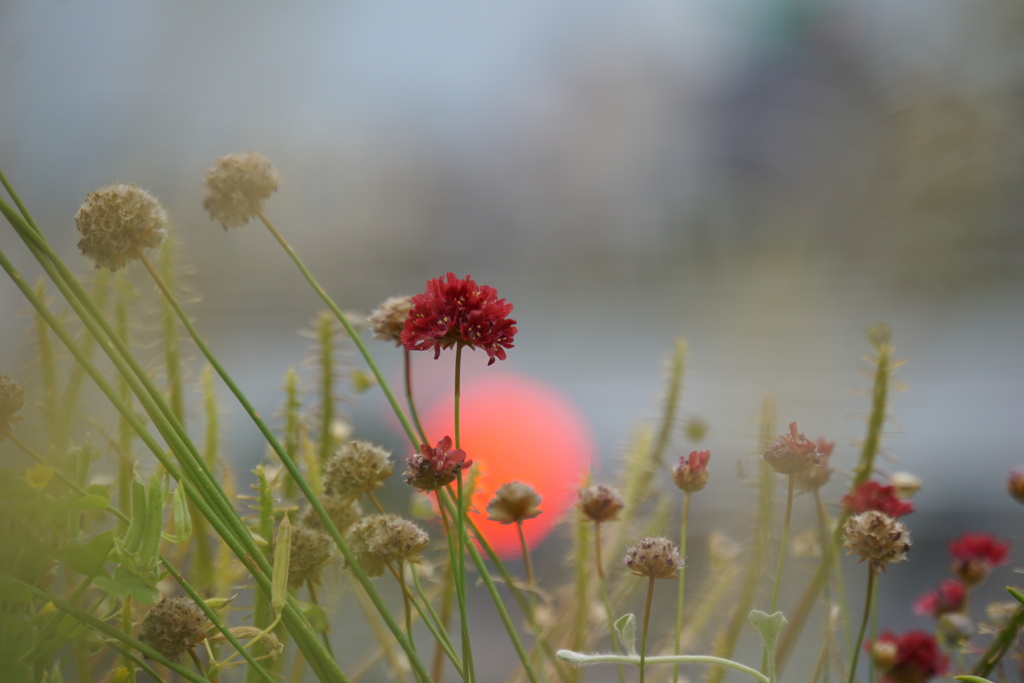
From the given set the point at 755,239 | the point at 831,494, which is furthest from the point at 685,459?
the point at 755,239

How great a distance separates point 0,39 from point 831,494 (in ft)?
2.42

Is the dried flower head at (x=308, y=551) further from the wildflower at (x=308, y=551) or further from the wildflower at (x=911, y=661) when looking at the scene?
the wildflower at (x=911, y=661)

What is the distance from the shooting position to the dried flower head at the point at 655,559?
19 centimetres

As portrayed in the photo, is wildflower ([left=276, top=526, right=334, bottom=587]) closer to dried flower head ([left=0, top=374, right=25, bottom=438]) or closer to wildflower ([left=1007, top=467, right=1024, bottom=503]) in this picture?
dried flower head ([left=0, top=374, right=25, bottom=438])

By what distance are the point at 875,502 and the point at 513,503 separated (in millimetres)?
103

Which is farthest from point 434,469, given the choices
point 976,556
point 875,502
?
point 976,556

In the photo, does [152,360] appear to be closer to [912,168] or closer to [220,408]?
[220,408]

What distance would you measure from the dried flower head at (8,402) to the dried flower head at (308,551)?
70mm

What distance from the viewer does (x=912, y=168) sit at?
1435mm

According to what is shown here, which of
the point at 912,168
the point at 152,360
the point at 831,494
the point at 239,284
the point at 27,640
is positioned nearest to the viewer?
the point at 27,640

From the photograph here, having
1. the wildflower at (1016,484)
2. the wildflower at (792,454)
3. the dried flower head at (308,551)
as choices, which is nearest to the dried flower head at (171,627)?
the dried flower head at (308,551)

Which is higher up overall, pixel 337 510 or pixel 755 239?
pixel 755 239

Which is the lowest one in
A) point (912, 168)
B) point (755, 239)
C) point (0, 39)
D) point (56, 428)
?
point (56, 428)

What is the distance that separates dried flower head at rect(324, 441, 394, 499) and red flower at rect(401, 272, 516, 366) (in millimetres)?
35
